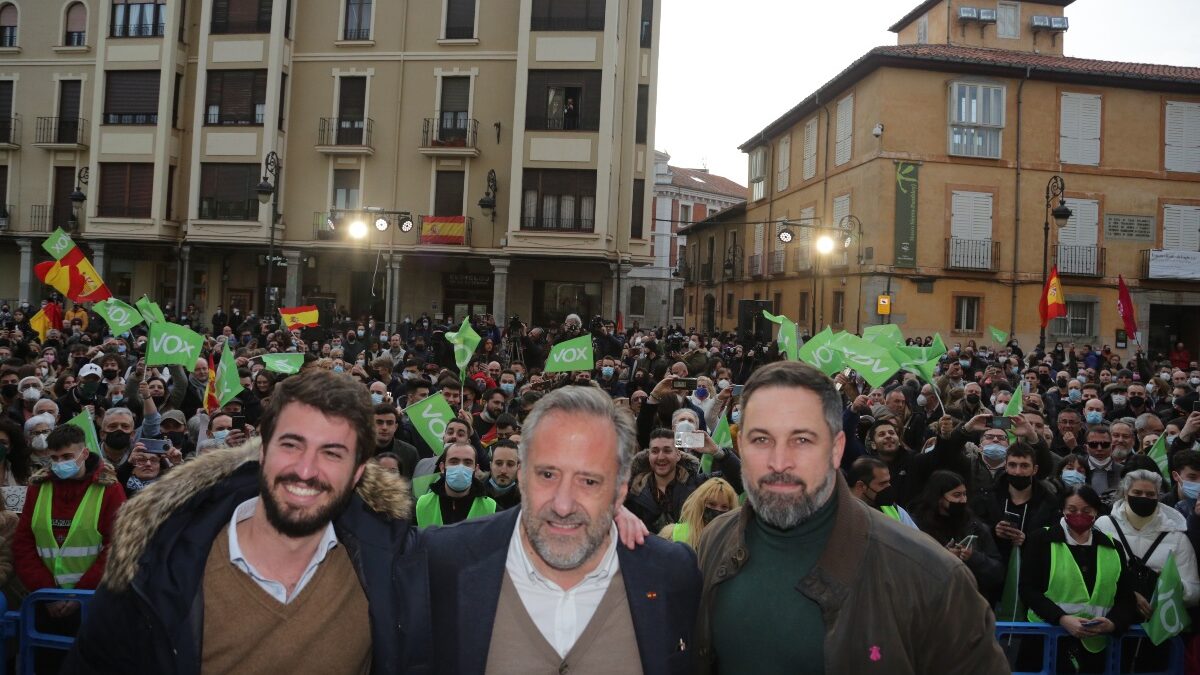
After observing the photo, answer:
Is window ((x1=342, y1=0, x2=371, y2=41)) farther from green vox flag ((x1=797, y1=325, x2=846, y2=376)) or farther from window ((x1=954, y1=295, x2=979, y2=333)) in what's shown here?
green vox flag ((x1=797, y1=325, x2=846, y2=376))

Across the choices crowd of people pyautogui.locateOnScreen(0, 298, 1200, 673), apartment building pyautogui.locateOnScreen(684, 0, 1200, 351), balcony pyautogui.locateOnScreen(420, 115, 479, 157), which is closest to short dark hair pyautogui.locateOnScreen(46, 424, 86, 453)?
crowd of people pyautogui.locateOnScreen(0, 298, 1200, 673)

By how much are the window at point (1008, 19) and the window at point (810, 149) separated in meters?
7.41

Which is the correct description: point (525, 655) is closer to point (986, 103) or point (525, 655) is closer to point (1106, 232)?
point (986, 103)

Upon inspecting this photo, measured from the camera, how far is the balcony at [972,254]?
27.0m

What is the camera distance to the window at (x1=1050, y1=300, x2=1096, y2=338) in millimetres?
27562

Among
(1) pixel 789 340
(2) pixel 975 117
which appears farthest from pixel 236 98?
(2) pixel 975 117

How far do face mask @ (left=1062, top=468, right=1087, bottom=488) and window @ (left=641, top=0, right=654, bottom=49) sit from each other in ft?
76.3

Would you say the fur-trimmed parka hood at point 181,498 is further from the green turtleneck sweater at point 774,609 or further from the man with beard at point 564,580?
the green turtleneck sweater at point 774,609

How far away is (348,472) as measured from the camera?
2729mm

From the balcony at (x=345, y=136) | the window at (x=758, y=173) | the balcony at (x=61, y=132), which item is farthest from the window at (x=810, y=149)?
the balcony at (x=61, y=132)

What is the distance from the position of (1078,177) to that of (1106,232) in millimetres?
2079

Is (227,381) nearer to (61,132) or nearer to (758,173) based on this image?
(61,132)

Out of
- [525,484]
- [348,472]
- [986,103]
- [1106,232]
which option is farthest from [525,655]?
[1106,232]

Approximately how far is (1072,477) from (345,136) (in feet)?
84.0
